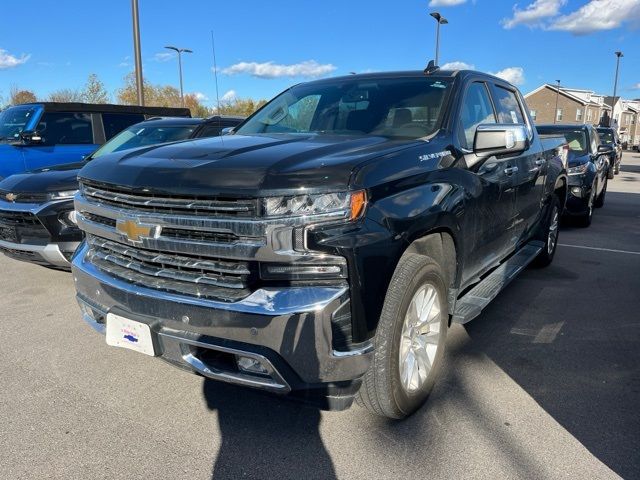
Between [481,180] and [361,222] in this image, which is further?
[481,180]

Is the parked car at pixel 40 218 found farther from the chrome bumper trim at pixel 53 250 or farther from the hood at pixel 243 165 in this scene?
the hood at pixel 243 165

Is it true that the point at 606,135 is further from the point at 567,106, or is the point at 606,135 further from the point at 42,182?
the point at 567,106

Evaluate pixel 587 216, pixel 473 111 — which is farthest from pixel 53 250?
pixel 587 216

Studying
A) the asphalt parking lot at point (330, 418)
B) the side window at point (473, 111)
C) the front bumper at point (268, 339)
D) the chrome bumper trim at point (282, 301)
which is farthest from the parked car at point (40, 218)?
the side window at point (473, 111)

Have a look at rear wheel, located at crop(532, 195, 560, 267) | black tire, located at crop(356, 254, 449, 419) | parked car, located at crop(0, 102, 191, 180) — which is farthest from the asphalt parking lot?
parked car, located at crop(0, 102, 191, 180)

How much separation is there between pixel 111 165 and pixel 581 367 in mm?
3222

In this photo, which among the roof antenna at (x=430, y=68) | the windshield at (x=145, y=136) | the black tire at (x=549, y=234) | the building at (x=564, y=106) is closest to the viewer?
the roof antenna at (x=430, y=68)

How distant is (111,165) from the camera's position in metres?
2.79

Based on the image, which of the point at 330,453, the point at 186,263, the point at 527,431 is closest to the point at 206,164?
the point at 186,263

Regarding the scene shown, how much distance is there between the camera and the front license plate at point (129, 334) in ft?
8.29

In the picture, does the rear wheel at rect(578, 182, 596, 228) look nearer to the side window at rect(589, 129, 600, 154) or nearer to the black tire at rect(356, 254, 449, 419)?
the side window at rect(589, 129, 600, 154)

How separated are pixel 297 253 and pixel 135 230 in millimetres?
886

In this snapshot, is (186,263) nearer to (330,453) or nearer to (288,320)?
(288,320)

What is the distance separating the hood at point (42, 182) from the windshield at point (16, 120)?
3638mm
